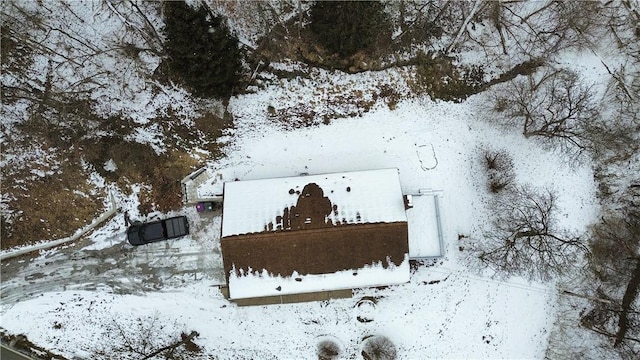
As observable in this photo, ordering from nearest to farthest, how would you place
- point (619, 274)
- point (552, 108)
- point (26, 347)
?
point (552, 108), point (619, 274), point (26, 347)

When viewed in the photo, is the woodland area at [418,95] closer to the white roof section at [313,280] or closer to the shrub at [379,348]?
the white roof section at [313,280]

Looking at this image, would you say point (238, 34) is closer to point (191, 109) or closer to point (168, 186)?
point (191, 109)

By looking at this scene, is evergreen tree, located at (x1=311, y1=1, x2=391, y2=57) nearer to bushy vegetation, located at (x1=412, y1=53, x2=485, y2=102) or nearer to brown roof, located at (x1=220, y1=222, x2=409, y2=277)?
bushy vegetation, located at (x1=412, y1=53, x2=485, y2=102)

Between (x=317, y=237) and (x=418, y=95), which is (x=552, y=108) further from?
(x=317, y=237)

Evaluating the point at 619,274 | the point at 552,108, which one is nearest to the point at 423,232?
the point at 552,108

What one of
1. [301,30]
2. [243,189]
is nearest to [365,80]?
[301,30]

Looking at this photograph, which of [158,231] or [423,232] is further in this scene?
[158,231]
